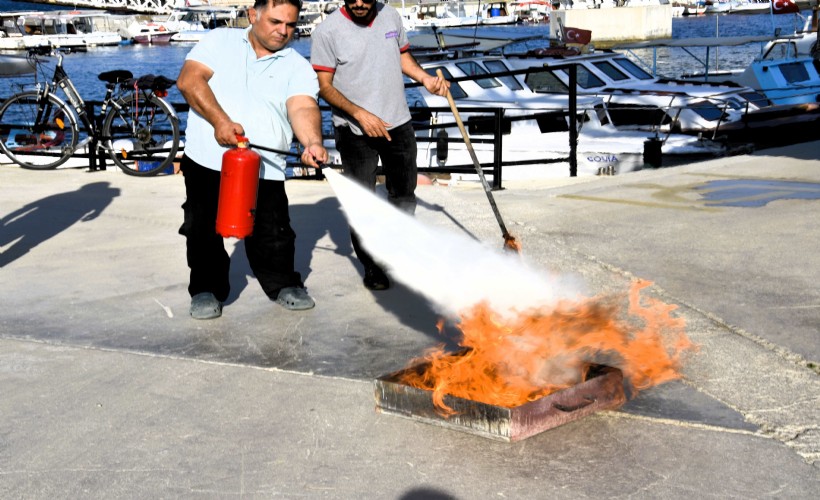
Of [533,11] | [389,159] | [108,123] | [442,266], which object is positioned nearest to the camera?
[442,266]

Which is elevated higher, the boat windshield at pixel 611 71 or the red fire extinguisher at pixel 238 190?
the boat windshield at pixel 611 71

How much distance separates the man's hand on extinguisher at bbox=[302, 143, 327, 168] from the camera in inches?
219

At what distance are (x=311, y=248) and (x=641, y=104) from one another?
520 inches

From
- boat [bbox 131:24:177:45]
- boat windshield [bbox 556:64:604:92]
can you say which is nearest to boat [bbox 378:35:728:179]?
boat windshield [bbox 556:64:604:92]

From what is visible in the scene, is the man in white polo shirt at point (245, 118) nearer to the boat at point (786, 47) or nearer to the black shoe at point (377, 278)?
the black shoe at point (377, 278)

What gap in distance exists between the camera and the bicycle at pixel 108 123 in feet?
38.3

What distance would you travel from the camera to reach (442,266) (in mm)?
5625

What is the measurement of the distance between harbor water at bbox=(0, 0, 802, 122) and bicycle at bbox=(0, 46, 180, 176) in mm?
10873

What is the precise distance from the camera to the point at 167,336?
5.77 metres

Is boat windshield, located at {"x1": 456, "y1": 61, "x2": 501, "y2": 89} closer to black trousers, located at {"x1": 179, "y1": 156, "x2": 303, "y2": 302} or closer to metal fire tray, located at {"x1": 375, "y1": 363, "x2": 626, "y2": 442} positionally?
black trousers, located at {"x1": 179, "y1": 156, "x2": 303, "y2": 302}

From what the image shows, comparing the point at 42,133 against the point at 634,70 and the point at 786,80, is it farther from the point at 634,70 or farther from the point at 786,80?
the point at 786,80

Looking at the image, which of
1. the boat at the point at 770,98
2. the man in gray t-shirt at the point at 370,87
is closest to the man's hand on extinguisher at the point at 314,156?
the man in gray t-shirt at the point at 370,87

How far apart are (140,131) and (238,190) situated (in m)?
6.62

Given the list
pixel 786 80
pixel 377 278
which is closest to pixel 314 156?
pixel 377 278
